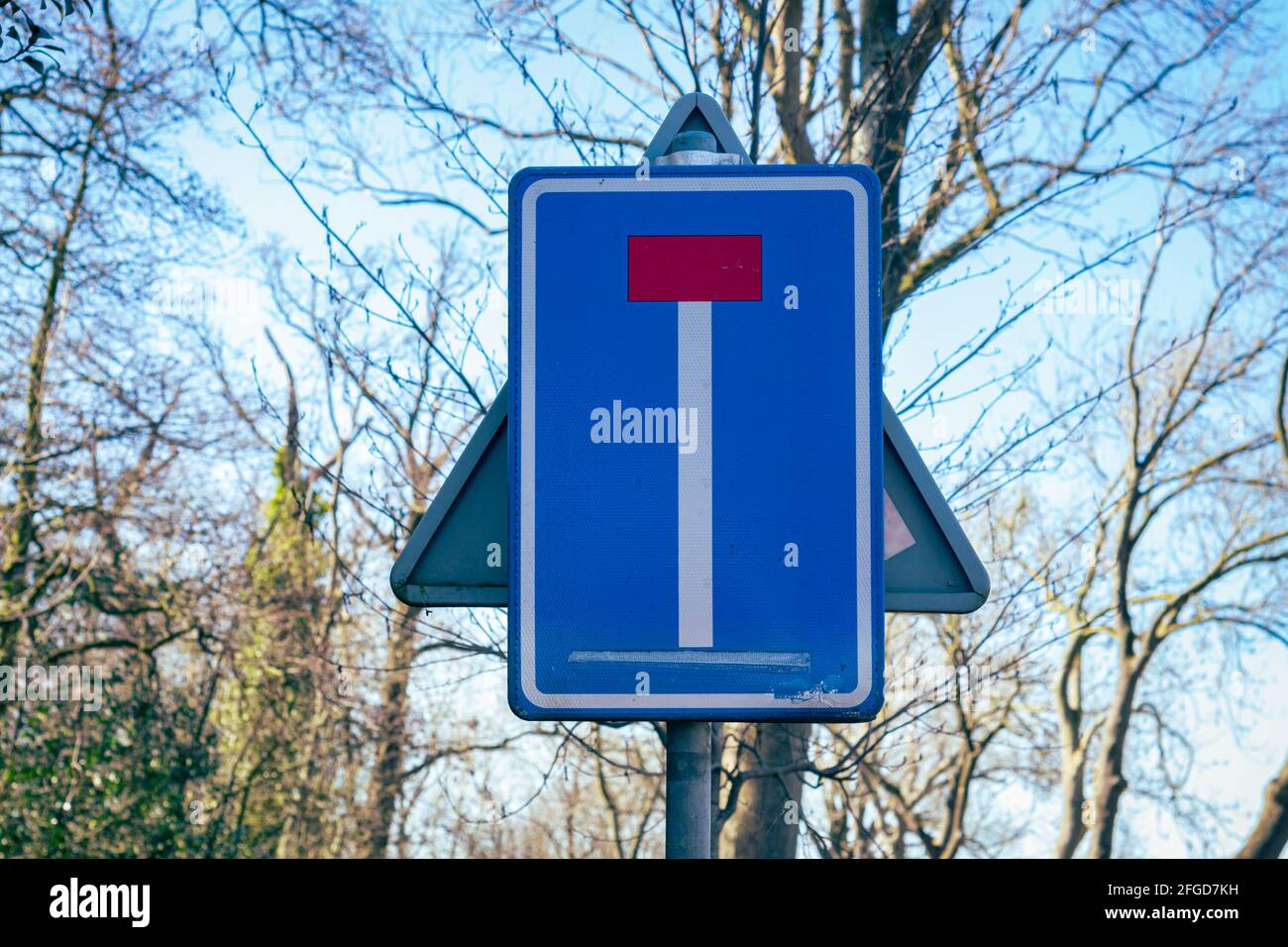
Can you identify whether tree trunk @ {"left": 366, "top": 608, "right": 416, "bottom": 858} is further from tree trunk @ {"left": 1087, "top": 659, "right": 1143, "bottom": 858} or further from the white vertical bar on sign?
the white vertical bar on sign

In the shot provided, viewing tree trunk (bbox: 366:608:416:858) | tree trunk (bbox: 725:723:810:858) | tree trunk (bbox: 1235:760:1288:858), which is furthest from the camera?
tree trunk (bbox: 1235:760:1288:858)

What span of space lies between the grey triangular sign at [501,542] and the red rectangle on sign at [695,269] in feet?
1.06

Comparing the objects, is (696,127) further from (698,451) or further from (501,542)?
(501,542)

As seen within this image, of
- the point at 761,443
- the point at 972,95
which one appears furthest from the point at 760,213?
the point at 972,95

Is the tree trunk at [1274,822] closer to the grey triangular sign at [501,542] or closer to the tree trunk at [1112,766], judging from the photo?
the tree trunk at [1112,766]

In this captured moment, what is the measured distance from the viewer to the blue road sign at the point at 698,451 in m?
2.22

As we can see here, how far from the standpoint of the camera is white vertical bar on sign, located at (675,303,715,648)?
87.4 inches

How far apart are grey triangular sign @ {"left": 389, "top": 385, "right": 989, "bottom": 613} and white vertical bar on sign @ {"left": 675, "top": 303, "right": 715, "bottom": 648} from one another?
345 millimetres

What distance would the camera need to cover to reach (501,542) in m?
2.47

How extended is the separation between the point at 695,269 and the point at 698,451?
0.31 m

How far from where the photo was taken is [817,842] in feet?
19.8

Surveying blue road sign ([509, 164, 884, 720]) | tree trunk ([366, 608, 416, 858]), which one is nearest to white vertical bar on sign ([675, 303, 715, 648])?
blue road sign ([509, 164, 884, 720])

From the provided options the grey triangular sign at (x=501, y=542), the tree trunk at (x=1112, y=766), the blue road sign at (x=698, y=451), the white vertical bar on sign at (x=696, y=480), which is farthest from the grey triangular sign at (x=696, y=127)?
the tree trunk at (x=1112, y=766)
